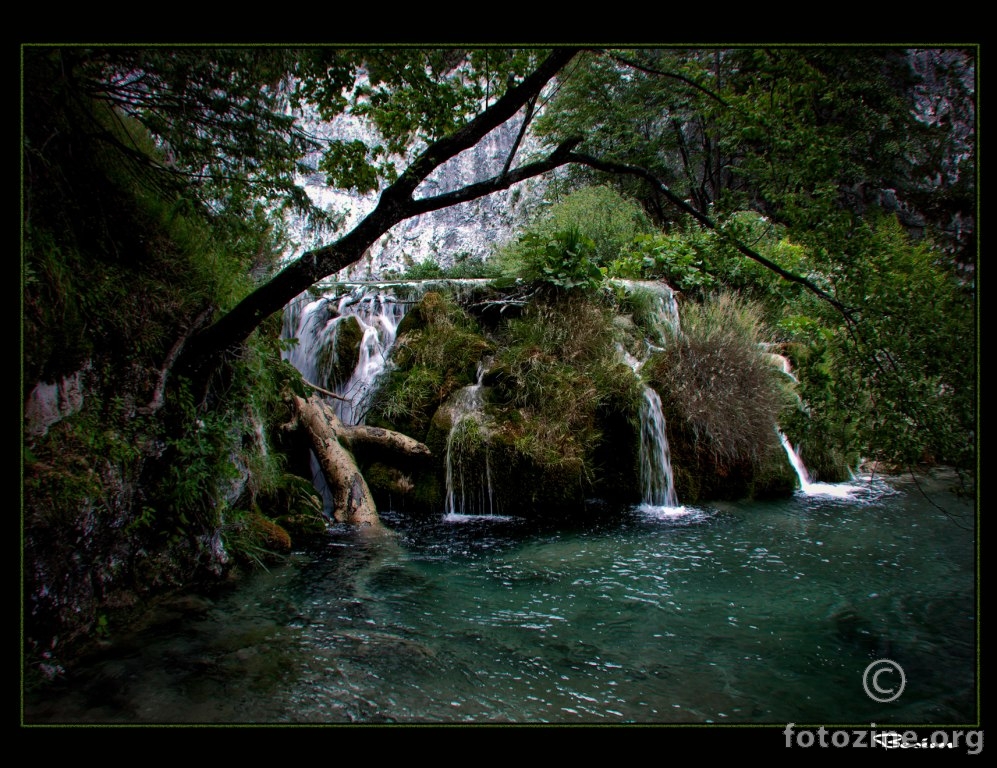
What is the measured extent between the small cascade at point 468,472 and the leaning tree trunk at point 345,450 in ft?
1.27

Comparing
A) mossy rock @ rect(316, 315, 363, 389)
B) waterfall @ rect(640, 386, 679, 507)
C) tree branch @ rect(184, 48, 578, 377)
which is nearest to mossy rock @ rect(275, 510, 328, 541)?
tree branch @ rect(184, 48, 578, 377)

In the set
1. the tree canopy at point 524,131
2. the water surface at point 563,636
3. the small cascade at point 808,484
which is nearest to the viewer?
the water surface at point 563,636

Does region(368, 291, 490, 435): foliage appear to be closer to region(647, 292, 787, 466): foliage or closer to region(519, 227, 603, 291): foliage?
region(519, 227, 603, 291): foliage

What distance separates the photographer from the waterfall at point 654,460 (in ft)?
21.2

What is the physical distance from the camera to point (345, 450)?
605cm

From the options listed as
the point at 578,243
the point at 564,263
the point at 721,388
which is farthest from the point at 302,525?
the point at 721,388

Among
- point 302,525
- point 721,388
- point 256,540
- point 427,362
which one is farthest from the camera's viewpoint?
point 427,362

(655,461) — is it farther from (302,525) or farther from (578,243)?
(302,525)

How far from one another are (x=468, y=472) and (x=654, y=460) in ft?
7.79

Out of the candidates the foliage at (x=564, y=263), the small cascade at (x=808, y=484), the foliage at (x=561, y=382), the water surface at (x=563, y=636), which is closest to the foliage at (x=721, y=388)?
the small cascade at (x=808, y=484)

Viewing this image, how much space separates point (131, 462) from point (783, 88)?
14.2 ft

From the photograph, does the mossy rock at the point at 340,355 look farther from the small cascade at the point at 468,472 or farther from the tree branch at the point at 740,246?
the tree branch at the point at 740,246

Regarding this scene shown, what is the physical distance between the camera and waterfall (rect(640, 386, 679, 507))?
6465mm

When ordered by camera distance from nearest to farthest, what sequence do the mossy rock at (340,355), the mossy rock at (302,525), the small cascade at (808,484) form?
the mossy rock at (302,525)
the small cascade at (808,484)
the mossy rock at (340,355)
